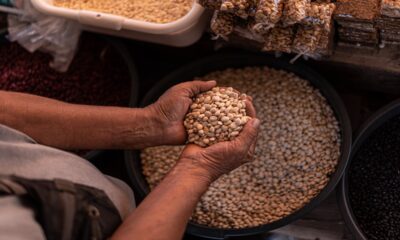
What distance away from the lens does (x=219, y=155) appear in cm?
132

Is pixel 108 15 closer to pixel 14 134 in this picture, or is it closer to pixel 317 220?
pixel 14 134

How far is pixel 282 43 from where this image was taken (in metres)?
1.47

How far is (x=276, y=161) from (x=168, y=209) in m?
0.63

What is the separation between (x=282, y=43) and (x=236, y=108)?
0.23m

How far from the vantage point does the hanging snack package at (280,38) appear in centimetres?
146

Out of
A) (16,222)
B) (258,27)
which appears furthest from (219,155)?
(16,222)

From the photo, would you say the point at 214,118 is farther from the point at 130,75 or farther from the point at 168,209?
the point at 130,75

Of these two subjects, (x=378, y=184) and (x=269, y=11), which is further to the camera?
(x=378, y=184)

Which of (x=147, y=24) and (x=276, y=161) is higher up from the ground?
(x=147, y=24)

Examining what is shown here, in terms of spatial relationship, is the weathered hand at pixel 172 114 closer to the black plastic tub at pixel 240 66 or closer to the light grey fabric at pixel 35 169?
the light grey fabric at pixel 35 169

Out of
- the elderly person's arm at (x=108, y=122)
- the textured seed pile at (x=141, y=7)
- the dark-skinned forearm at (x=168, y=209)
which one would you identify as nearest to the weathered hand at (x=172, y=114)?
the elderly person's arm at (x=108, y=122)

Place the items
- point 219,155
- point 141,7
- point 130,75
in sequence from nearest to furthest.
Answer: point 219,155 → point 141,7 → point 130,75

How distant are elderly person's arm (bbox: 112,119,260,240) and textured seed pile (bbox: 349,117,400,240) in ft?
1.33

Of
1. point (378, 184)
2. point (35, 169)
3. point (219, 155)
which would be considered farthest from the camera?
point (378, 184)
